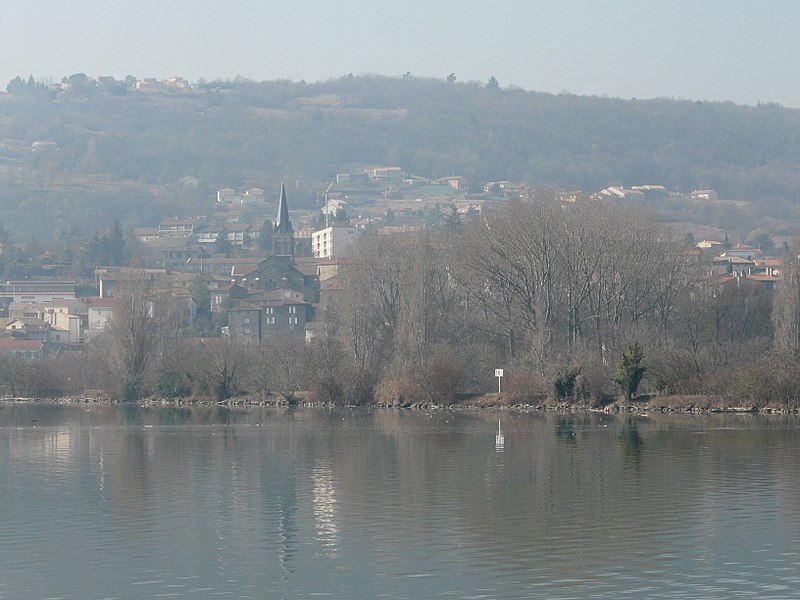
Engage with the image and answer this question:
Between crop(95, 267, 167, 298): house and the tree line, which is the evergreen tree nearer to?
the tree line

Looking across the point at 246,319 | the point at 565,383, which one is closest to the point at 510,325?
the point at 565,383

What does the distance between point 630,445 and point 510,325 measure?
29106mm

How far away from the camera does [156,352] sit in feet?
251

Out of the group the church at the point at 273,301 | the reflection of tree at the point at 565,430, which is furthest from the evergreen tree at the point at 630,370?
the church at the point at 273,301

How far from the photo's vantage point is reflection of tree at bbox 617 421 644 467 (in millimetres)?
34031

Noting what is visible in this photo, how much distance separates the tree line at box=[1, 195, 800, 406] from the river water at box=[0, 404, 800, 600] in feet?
52.5

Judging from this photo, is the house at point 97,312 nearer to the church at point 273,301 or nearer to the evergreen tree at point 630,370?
the church at point 273,301

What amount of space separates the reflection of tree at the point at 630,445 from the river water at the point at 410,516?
103 mm

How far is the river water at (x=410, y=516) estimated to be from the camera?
19891 millimetres

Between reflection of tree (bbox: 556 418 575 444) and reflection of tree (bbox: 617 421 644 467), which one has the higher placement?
reflection of tree (bbox: 556 418 575 444)

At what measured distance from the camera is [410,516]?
995 inches

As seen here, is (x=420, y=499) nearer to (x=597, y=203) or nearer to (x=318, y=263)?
(x=597, y=203)

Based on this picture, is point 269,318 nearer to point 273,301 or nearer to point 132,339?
point 273,301

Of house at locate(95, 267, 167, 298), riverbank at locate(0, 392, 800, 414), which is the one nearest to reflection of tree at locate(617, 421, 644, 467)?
riverbank at locate(0, 392, 800, 414)
